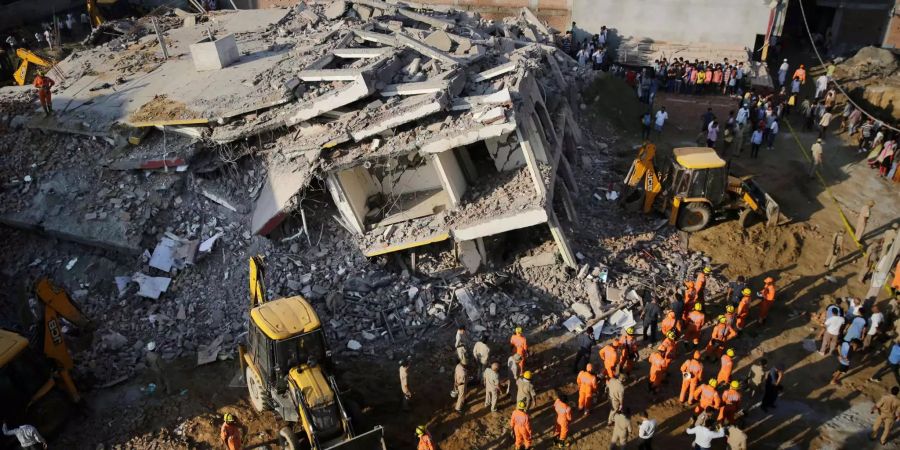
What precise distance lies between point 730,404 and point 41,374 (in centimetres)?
1017

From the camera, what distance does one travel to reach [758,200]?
14945 mm

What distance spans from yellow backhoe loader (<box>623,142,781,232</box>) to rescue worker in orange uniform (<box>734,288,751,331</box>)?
296 centimetres

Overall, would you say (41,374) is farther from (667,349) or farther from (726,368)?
(726,368)

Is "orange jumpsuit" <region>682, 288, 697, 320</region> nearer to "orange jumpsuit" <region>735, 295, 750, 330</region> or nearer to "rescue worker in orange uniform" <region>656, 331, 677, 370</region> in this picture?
"orange jumpsuit" <region>735, 295, 750, 330</region>

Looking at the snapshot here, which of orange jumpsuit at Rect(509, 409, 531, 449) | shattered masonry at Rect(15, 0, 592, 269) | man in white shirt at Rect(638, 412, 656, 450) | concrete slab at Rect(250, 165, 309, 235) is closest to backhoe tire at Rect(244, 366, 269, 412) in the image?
concrete slab at Rect(250, 165, 309, 235)

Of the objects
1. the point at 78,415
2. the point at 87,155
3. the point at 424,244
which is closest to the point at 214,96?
the point at 87,155

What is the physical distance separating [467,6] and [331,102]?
15.8 m

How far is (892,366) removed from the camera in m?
11.1

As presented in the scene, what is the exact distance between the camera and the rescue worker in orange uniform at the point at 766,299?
12.0 meters

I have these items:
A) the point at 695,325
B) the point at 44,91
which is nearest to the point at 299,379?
the point at 695,325

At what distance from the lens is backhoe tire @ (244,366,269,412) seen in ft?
31.7

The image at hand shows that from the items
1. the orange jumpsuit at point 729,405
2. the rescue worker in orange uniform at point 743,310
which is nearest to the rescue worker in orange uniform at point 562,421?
the orange jumpsuit at point 729,405

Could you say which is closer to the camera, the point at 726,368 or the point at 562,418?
the point at 562,418

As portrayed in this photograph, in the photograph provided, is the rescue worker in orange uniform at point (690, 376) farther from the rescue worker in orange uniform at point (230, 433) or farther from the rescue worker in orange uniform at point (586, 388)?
the rescue worker in orange uniform at point (230, 433)
